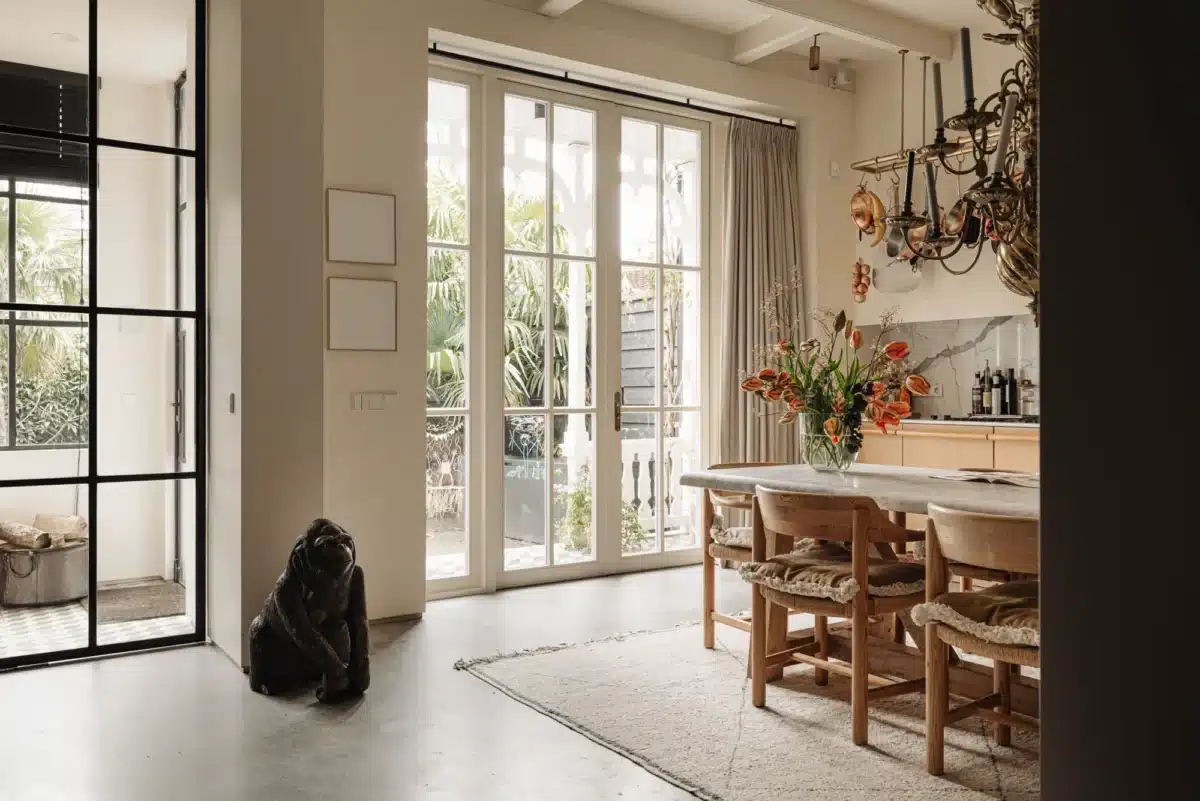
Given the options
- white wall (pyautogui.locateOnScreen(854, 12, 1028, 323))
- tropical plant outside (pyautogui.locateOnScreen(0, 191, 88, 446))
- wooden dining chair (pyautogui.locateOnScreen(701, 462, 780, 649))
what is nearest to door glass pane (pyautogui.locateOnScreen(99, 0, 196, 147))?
tropical plant outside (pyautogui.locateOnScreen(0, 191, 88, 446))

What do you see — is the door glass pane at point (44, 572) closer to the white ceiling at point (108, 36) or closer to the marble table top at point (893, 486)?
the white ceiling at point (108, 36)

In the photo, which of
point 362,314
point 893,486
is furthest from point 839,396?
point 362,314

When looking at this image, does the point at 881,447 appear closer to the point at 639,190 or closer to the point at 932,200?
the point at 639,190

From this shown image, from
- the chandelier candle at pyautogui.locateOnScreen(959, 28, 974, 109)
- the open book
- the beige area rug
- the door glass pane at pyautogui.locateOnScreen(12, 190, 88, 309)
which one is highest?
the chandelier candle at pyautogui.locateOnScreen(959, 28, 974, 109)

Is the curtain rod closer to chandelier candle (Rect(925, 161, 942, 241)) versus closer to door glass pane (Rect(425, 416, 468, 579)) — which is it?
door glass pane (Rect(425, 416, 468, 579))

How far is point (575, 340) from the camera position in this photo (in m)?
5.32

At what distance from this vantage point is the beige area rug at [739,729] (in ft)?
8.27

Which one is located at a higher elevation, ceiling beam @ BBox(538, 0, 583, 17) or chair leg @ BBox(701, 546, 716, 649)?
ceiling beam @ BBox(538, 0, 583, 17)

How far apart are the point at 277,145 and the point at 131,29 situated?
0.85m

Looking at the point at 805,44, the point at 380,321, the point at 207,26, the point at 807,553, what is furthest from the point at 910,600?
the point at 805,44

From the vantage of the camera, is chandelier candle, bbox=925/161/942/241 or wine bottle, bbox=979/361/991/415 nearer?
chandelier candle, bbox=925/161/942/241

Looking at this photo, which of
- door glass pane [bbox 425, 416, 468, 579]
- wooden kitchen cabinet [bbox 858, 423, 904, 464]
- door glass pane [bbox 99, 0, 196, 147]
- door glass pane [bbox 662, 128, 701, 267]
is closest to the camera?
door glass pane [bbox 99, 0, 196, 147]

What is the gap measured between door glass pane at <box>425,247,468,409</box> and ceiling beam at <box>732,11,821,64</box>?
2.12 m

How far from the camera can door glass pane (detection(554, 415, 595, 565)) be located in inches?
207
